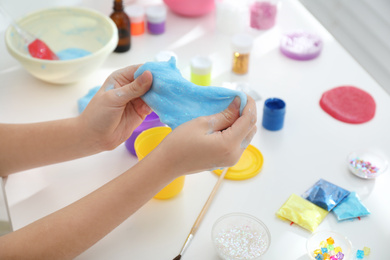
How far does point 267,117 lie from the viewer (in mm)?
1299

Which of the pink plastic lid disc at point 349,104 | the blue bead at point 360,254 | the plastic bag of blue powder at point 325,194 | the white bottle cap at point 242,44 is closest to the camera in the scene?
the blue bead at point 360,254

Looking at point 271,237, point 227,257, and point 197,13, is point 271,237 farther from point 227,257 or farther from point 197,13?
point 197,13

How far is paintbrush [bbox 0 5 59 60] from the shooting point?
1.43 m

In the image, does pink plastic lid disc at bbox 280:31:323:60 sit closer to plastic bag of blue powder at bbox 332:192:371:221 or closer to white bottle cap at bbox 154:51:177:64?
white bottle cap at bbox 154:51:177:64

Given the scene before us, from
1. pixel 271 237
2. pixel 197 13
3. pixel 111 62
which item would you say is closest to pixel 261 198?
pixel 271 237

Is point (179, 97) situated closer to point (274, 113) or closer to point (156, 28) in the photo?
point (274, 113)

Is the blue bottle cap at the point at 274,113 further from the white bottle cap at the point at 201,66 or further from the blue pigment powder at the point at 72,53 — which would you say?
→ the blue pigment powder at the point at 72,53

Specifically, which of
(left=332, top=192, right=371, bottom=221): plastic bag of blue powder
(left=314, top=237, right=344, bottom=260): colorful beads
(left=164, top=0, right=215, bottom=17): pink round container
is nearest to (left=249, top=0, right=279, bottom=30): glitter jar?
(left=164, top=0, right=215, bottom=17): pink round container

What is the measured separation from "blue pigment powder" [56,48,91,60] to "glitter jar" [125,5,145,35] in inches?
8.4

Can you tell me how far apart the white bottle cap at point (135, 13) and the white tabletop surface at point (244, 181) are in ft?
0.21

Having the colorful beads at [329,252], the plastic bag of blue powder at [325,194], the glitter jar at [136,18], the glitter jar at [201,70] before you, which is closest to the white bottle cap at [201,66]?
the glitter jar at [201,70]

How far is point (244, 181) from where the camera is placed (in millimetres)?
1175

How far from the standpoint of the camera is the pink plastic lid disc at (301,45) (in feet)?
5.14

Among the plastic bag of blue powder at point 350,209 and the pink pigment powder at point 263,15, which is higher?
the pink pigment powder at point 263,15
